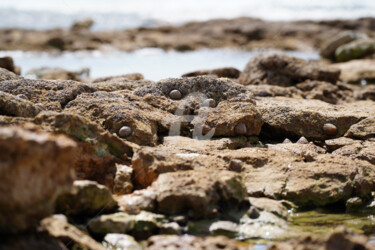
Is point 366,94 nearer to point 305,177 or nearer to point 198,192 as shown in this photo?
point 305,177

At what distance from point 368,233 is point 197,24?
29.6 metres

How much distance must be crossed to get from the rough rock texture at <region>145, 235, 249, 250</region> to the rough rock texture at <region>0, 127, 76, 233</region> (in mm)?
719

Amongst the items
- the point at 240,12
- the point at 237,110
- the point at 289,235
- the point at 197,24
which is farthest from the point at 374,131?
the point at 240,12

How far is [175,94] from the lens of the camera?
5758 millimetres

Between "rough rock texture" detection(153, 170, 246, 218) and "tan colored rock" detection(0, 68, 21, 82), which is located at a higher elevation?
Result: "tan colored rock" detection(0, 68, 21, 82)

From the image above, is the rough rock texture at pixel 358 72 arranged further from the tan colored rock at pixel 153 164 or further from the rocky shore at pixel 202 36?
the rocky shore at pixel 202 36

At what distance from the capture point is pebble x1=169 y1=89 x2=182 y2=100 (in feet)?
18.9

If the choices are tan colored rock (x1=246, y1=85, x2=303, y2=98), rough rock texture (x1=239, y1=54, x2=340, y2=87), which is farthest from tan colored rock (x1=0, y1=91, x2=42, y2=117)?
rough rock texture (x1=239, y1=54, x2=340, y2=87)

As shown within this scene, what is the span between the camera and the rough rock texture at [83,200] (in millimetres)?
3688

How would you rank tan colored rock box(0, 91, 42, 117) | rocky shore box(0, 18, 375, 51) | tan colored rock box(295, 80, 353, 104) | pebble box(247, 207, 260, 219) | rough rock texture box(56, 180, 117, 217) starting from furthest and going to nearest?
rocky shore box(0, 18, 375, 51) < tan colored rock box(295, 80, 353, 104) < tan colored rock box(0, 91, 42, 117) < pebble box(247, 207, 260, 219) < rough rock texture box(56, 180, 117, 217)

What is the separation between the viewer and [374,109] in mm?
6414

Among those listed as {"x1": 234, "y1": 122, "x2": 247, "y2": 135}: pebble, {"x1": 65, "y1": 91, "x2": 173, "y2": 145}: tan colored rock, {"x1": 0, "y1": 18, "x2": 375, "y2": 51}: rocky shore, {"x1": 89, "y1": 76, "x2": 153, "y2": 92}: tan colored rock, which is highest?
{"x1": 89, "y1": 76, "x2": 153, "y2": 92}: tan colored rock

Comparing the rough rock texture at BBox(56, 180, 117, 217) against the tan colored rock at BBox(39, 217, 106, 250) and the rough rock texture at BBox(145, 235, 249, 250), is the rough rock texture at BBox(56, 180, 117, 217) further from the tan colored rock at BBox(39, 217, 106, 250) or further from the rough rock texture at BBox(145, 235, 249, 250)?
the rough rock texture at BBox(145, 235, 249, 250)

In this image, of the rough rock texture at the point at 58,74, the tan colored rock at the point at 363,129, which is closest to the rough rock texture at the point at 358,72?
the rough rock texture at the point at 58,74
